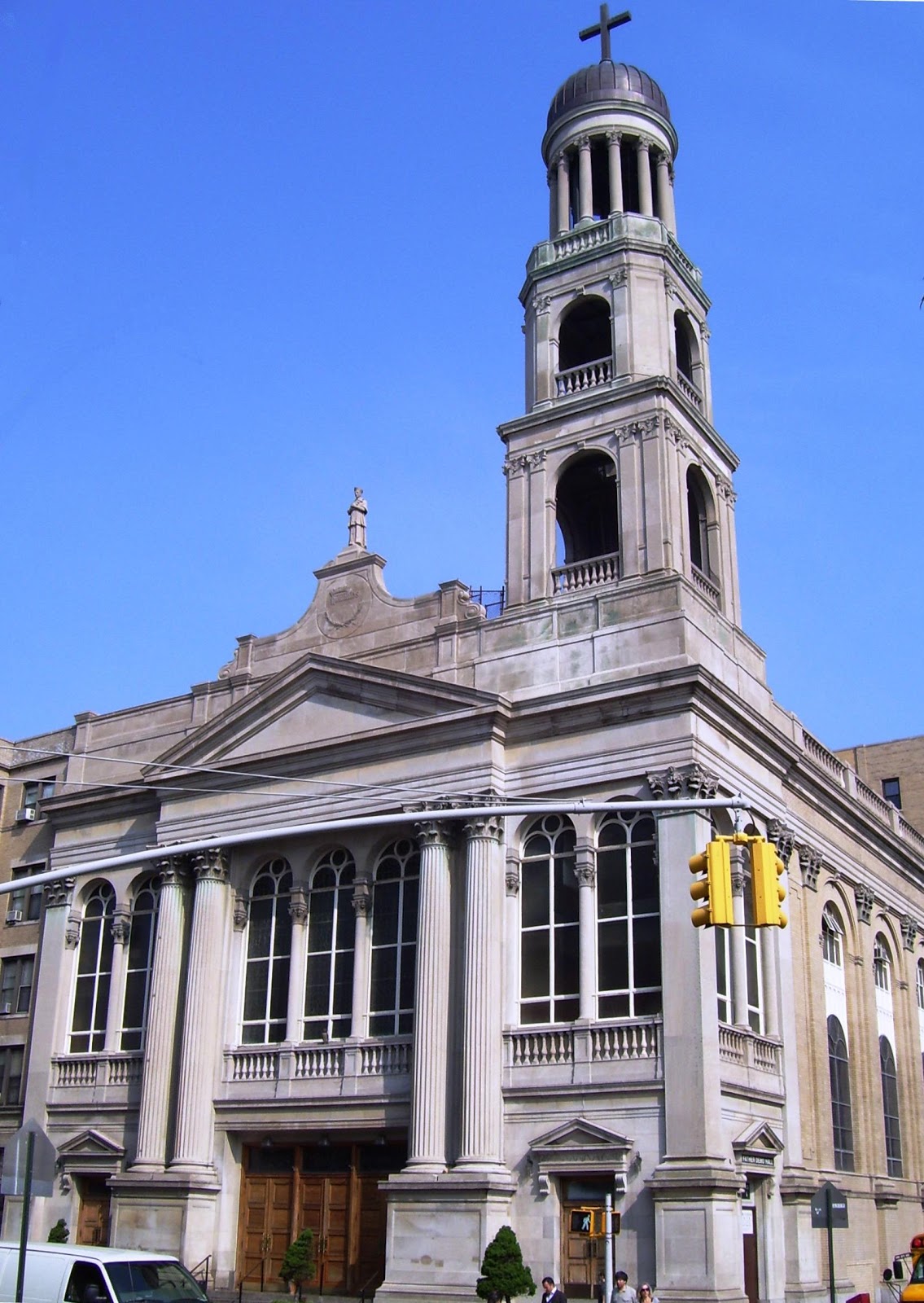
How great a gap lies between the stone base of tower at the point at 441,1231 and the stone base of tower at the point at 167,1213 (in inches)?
227

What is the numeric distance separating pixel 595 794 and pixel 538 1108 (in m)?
6.81

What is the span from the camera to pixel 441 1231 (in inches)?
1192

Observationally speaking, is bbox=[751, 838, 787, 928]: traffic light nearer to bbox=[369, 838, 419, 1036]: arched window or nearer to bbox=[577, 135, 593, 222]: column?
bbox=[369, 838, 419, 1036]: arched window

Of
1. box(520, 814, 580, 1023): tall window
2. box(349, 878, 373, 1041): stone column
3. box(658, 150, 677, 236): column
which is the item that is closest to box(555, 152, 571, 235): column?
box(658, 150, 677, 236): column

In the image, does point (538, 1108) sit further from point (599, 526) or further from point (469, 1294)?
point (599, 526)

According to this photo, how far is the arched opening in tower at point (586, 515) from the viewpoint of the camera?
40969 millimetres

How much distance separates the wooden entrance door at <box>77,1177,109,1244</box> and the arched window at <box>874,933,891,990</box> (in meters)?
23.4

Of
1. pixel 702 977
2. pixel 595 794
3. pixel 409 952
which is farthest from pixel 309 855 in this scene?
Answer: pixel 702 977

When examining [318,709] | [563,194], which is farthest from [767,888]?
[563,194]

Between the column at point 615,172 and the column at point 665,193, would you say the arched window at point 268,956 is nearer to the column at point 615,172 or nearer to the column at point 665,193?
the column at point 615,172

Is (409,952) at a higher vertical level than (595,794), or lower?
lower

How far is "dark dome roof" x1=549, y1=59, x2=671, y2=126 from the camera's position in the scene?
4272cm

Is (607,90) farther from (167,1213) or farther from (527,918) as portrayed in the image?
(167,1213)

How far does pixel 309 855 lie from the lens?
121 ft
